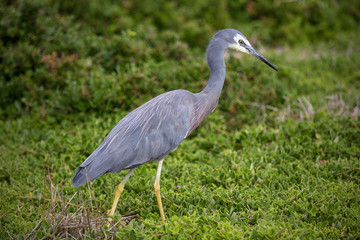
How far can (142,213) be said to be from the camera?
4.06 metres

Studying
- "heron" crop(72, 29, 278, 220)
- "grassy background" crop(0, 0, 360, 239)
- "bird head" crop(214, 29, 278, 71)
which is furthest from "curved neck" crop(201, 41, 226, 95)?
"grassy background" crop(0, 0, 360, 239)

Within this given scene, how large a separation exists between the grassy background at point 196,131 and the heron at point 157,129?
286mm

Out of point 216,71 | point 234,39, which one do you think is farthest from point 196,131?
point 234,39

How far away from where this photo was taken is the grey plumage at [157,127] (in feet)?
12.6

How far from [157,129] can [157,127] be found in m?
0.02

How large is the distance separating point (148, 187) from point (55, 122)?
2.23m

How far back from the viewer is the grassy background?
12.7 ft

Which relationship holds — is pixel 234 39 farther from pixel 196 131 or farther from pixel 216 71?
pixel 196 131

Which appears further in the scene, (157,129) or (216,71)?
(216,71)

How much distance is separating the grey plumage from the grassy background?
0.32 m

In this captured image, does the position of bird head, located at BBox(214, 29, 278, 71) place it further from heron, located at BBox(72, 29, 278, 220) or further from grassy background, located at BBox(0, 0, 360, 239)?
grassy background, located at BBox(0, 0, 360, 239)

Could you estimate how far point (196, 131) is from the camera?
607cm

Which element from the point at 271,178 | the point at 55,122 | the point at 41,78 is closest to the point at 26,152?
the point at 55,122

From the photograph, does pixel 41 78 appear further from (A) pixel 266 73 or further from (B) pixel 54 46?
(A) pixel 266 73
